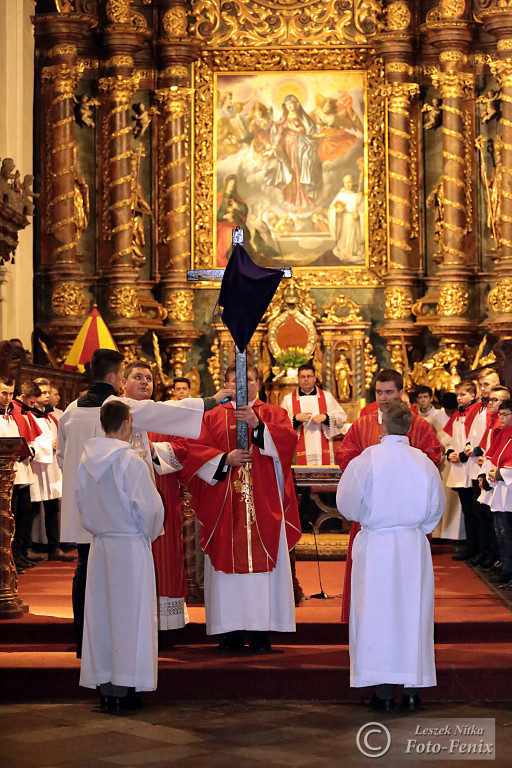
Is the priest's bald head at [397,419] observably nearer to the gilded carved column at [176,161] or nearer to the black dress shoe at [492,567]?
the black dress shoe at [492,567]

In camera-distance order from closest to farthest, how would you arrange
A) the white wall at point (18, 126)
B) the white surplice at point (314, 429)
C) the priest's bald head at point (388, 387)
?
1. the priest's bald head at point (388, 387)
2. the white surplice at point (314, 429)
3. the white wall at point (18, 126)

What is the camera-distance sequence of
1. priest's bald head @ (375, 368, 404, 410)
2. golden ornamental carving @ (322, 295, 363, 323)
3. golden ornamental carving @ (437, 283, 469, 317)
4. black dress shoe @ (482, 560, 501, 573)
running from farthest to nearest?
golden ornamental carving @ (322, 295, 363, 323), golden ornamental carving @ (437, 283, 469, 317), black dress shoe @ (482, 560, 501, 573), priest's bald head @ (375, 368, 404, 410)

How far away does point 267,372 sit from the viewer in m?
16.0

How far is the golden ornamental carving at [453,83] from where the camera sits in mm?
15906

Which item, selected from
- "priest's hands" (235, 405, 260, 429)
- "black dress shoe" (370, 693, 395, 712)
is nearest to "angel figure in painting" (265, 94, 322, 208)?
"priest's hands" (235, 405, 260, 429)

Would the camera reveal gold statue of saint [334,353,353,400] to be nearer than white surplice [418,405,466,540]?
No

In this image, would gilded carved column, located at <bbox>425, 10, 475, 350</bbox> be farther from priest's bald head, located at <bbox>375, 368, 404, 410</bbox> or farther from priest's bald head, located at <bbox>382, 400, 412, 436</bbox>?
priest's bald head, located at <bbox>382, 400, 412, 436</bbox>

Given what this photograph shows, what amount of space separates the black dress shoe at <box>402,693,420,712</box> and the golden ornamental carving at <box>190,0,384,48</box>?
1142 cm

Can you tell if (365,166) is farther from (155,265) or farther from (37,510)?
(37,510)

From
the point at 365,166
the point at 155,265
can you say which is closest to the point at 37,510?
the point at 155,265

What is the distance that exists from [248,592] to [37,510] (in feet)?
14.0

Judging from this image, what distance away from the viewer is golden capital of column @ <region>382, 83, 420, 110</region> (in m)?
16.2

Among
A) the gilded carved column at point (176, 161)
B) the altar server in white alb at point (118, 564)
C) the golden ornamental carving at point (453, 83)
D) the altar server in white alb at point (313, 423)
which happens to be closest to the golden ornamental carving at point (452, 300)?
the golden ornamental carving at point (453, 83)

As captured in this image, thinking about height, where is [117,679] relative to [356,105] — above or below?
below
